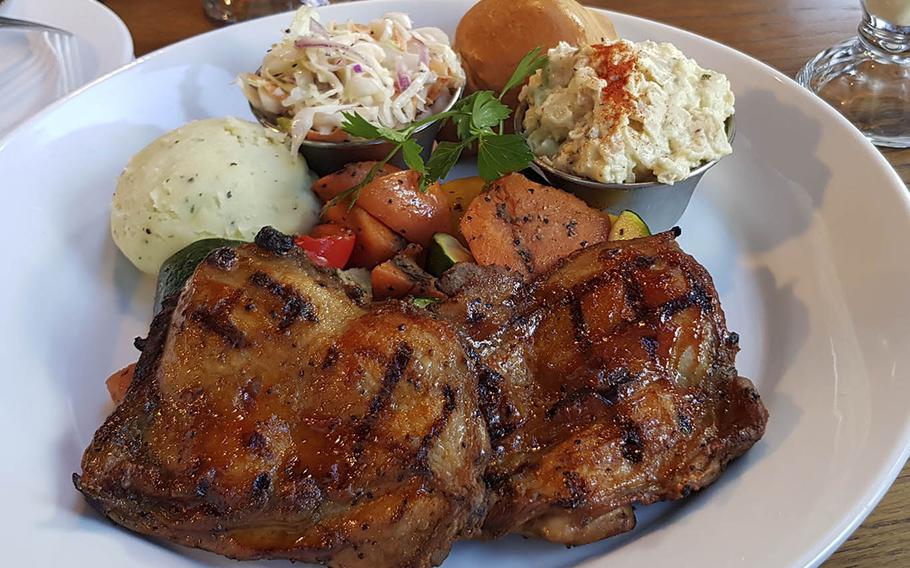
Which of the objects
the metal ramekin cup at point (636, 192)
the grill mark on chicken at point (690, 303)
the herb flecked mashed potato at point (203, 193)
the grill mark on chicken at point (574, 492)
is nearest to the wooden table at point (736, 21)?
the herb flecked mashed potato at point (203, 193)

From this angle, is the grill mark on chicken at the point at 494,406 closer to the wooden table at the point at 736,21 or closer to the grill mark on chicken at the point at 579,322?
the grill mark on chicken at the point at 579,322

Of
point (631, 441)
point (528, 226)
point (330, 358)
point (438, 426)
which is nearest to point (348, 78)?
point (528, 226)

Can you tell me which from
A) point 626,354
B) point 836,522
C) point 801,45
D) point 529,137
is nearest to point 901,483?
point 836,522

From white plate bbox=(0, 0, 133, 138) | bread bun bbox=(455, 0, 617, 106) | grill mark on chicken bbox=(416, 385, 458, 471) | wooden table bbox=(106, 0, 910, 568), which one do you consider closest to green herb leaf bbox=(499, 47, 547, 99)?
bread bun bbox=(455, 0, 617, 106)

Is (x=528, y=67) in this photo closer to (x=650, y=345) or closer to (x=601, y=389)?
(x=650, y=345)

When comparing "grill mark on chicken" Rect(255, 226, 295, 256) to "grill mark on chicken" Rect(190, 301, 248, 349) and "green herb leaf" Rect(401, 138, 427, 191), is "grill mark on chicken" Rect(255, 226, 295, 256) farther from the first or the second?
"green herb leaf" Rect(401, 138, 427, 191)

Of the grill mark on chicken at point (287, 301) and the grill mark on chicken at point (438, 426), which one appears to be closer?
the grill mark on chicken at point (438, 426)
